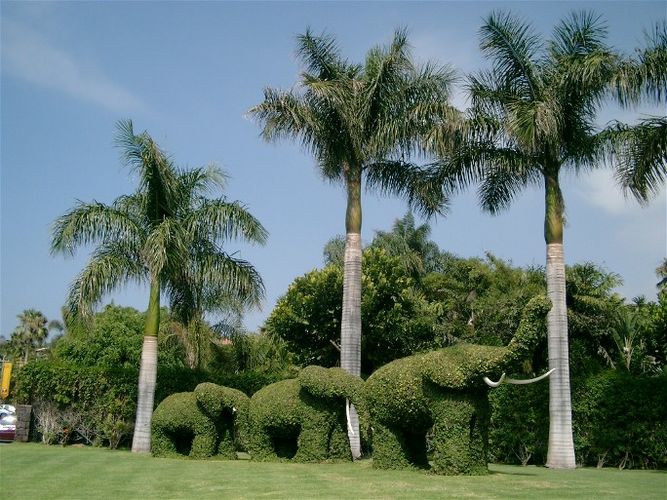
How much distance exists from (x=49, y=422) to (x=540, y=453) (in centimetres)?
1483

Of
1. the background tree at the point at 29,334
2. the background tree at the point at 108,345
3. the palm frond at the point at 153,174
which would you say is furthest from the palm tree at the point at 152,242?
the background tree at the point at 29,334

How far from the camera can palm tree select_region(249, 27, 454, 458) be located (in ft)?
61.4

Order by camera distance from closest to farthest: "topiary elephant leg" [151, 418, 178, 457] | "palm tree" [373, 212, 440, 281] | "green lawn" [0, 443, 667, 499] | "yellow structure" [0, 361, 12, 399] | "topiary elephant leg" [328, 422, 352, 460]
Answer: "green lawn" [0, 443, 667, 499]
"topiary elephant leg" [328, 422, 352, 460]
"topiary elephant leg" [151, 418, 178, 457]
"yellow structure" [0, 361, 12, 399]
"palm tree" [373, 212, 440, 281]

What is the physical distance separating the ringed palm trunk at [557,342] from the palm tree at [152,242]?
8.00m

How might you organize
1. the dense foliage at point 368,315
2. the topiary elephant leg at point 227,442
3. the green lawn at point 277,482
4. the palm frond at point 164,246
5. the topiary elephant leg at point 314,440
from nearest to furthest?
1. the green lawn at point 277,482
2. the topiary elephant leg at point 314,440
3. the topiary elephant leg at point 227,442
4. the palm frond at point 164,246
5. the dense foliage at point 368,315

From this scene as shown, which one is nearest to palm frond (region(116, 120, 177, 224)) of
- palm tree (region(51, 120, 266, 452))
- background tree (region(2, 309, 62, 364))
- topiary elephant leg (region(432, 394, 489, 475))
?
palm tree (region(51, 120, 266, 452))

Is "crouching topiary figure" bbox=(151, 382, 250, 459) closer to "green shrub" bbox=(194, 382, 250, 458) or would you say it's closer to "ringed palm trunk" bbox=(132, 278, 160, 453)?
"green shrub" bbox=(194, 382, 250, 458)

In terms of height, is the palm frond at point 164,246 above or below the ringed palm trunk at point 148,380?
above

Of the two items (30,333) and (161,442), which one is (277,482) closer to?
(161,442)

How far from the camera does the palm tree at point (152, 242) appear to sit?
64.0 ft

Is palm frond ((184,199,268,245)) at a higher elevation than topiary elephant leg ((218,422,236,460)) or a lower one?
higher

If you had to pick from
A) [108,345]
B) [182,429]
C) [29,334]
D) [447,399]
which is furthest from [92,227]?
[29,334]

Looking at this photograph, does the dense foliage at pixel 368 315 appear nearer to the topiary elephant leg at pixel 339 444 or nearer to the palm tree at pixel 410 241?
the palm tree at pixel 410 241

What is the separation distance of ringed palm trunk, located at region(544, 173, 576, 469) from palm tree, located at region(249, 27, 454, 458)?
3271 millimetres
